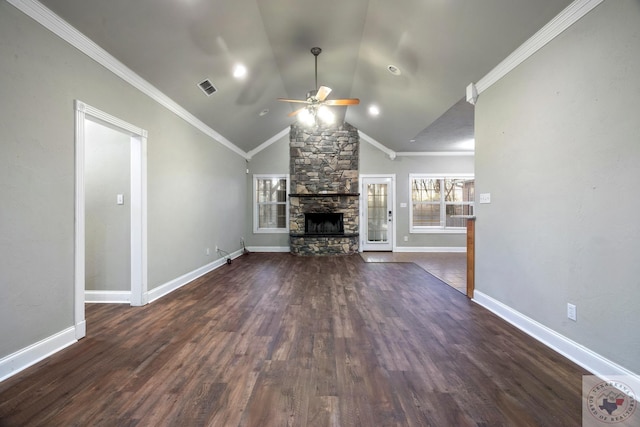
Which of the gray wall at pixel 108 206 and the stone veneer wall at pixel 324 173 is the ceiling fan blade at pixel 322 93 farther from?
the stone veneer wall at pixel 324 173

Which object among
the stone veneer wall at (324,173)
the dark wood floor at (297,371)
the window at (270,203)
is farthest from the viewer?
the window at (270,203)

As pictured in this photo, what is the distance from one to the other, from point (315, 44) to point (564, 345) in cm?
430

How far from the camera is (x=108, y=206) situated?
314 cm

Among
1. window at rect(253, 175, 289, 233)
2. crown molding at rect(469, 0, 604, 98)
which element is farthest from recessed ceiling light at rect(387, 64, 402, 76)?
window at rect(253, 175, 289, 233)

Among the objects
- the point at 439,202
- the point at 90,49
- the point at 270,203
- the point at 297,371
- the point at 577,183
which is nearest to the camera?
the point at 297,371

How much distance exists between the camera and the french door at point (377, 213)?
716cm

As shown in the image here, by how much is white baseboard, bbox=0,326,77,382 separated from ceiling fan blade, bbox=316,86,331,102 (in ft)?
12.0

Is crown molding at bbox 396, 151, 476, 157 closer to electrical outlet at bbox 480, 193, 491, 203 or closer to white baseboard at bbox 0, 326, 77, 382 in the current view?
electrical outlet at bbox 480, 193, 491, 203

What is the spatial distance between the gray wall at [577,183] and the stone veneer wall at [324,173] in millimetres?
4268

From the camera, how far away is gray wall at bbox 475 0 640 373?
1646mm

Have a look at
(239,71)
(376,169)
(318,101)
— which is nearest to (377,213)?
(376,169)

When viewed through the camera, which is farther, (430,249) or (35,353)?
(430,249)

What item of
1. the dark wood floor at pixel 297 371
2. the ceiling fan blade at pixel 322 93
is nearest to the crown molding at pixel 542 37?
the ceiling fan blade at pixel 322 93

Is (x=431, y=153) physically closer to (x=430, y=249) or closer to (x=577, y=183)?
(x=430, y=249)
